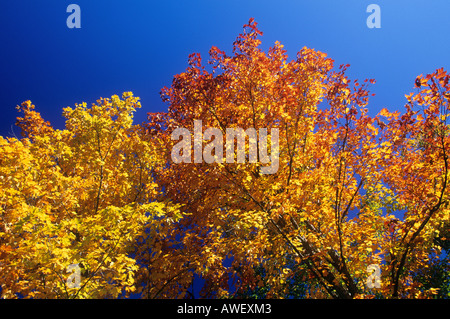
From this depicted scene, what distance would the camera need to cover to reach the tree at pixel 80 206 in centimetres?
448

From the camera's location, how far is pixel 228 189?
729 centimetres

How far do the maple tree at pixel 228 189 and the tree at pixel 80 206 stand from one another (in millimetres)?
43

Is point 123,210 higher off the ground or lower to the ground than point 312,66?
lower

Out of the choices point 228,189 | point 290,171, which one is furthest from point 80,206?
point 290,171

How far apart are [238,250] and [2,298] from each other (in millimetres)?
4867

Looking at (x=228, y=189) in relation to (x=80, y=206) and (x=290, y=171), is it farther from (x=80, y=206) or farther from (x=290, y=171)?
(x=80, y=206)

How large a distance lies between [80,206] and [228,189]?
4.88 meters

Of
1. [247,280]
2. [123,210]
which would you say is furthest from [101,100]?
[247,280]

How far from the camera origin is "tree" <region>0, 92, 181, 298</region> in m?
4.48

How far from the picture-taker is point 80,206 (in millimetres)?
8352

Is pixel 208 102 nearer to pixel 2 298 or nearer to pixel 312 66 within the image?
pixel 312 66

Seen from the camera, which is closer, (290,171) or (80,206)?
(290,171)

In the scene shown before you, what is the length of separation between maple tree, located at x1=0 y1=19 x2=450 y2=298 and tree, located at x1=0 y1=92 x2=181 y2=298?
4 cm

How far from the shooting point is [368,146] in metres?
6.17
